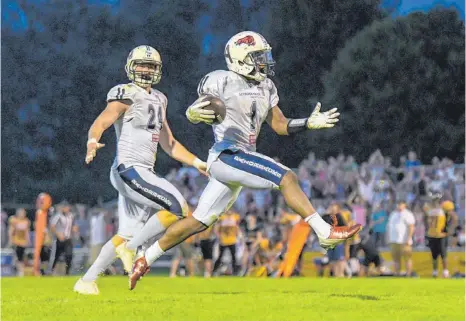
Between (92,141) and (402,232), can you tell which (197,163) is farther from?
(402,232)

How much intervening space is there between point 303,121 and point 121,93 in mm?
2161

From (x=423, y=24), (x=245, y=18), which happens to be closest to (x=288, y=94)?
(x=245, y=18)

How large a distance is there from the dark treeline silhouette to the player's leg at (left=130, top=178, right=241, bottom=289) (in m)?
28.0

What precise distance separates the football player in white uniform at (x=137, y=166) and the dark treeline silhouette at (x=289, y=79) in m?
Result: 26.9

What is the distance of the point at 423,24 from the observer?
43750mm

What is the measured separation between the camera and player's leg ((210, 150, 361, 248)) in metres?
10.1

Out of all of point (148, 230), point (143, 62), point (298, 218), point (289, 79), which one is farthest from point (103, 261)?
point (289, 79)

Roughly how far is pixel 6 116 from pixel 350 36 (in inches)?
567

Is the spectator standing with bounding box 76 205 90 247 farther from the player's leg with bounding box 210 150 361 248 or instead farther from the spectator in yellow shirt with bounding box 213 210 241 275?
the player's leg with bounding box 210 150 361 248

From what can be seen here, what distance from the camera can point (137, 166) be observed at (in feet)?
38.4

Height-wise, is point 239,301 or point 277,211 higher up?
point 277,211

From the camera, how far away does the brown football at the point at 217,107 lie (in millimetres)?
10391

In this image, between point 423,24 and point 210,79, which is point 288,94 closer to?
point 423,24

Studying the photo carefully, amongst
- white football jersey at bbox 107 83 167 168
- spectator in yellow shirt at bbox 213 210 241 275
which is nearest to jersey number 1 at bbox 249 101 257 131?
white football jersey at bbox 107 83 167 168
